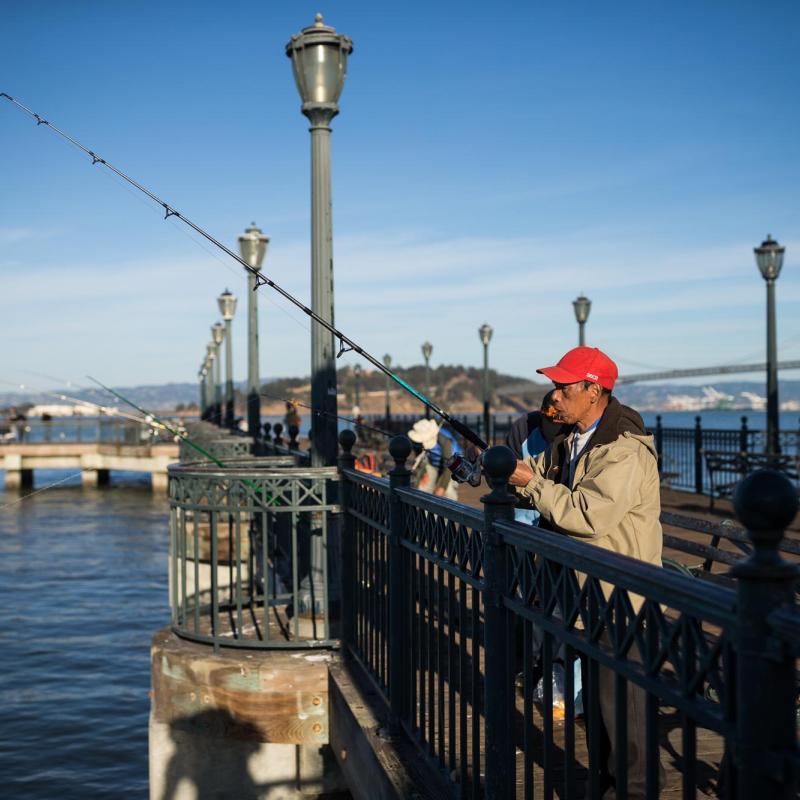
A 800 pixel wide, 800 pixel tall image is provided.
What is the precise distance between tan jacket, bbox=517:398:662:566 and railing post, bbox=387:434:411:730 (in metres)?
1.11

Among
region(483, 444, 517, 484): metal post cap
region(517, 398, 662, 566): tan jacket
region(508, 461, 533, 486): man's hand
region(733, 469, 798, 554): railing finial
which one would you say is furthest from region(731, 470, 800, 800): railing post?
region(508, 461, 533, 486): man's hand

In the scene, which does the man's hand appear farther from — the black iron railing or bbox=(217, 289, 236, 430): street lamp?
bbox=(217, 289, 236, 430): street lamp

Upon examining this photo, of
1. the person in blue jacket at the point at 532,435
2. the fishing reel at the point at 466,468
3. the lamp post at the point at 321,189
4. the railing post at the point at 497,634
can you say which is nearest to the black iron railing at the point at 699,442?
the lamp post at the point at 321,189

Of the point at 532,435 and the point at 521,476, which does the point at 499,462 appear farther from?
the point at 532,435

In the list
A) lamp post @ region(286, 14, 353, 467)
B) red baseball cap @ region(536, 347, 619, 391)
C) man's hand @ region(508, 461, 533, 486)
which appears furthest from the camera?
lamp post @ region(286, 14, 353, 467)

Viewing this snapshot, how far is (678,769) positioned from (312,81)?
5.36 m

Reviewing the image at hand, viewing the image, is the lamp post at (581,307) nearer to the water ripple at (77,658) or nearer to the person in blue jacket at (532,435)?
the water ripple at (77,658)

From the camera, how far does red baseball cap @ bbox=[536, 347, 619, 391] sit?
3.98 m

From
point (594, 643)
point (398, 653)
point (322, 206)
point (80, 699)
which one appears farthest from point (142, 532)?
point (594, 643)

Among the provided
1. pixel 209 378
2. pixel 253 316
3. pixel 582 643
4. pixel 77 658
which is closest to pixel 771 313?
pixel 253 316

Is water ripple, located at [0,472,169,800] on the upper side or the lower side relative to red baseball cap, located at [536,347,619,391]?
lower

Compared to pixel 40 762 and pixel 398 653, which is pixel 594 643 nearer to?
pixel 398 653

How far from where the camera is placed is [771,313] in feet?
65.3

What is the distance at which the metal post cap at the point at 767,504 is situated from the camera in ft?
6.12
